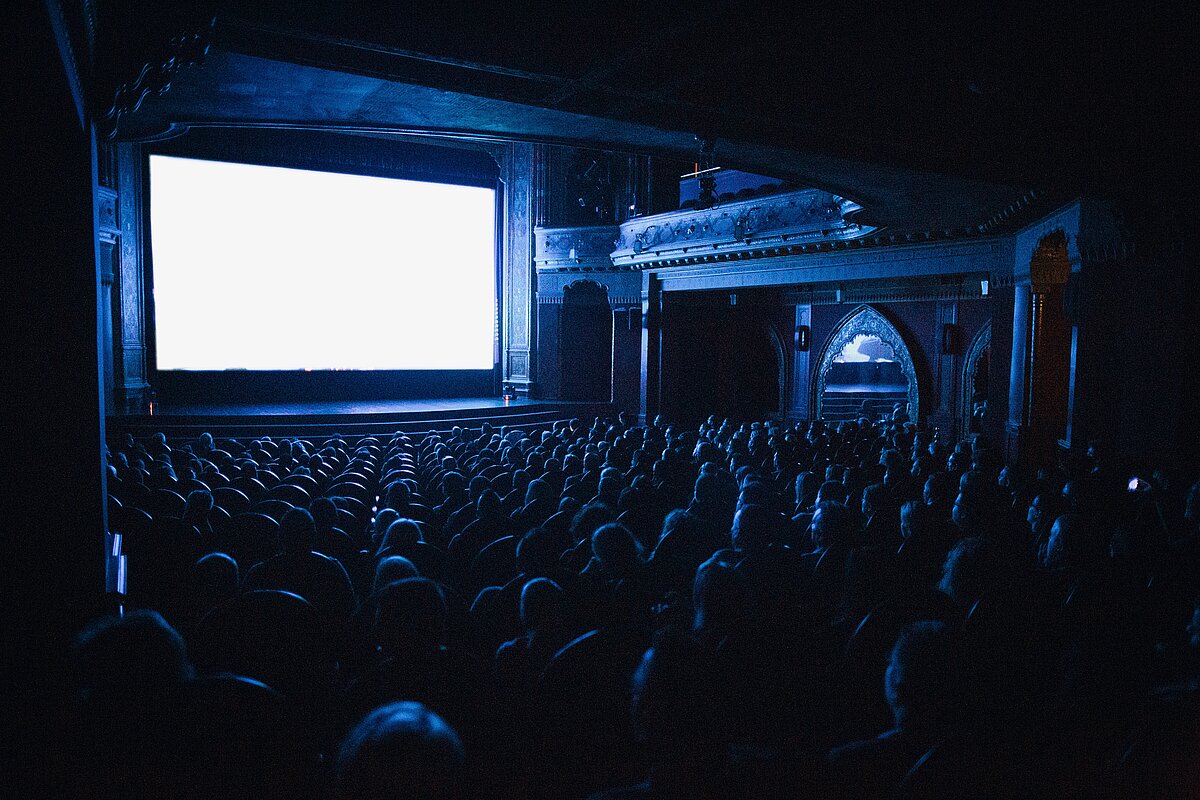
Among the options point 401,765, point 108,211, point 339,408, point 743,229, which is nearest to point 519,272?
point 339,408

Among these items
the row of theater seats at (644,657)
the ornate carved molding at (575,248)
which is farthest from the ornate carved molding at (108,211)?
the row of theater seats at (644,657)

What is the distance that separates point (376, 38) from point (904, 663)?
12.1ft

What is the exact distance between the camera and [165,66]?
3.49m

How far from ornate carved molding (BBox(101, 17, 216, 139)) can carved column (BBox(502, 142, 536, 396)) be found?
53.9 ft

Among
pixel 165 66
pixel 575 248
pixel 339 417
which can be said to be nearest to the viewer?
pixel 165 66

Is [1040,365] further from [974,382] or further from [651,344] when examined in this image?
[651,344]

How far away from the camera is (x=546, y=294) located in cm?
1989

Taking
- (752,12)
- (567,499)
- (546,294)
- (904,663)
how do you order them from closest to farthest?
(904,663)
(752,12)
(567,499)
(546,294)

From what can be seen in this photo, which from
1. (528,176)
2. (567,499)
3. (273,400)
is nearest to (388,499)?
(567,499)

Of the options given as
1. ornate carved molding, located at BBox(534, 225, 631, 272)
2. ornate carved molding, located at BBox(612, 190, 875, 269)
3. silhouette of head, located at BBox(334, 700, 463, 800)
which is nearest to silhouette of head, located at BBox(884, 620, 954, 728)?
silhouette of head, located at BBox(334, 700, 463, 800)

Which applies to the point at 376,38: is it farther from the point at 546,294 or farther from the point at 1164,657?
the point at 546,294

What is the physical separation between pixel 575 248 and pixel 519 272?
2.17 m

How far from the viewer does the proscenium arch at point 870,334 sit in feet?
57.5

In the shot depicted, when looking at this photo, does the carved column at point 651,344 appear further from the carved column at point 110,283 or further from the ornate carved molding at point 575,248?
the carved column at point 110,283
